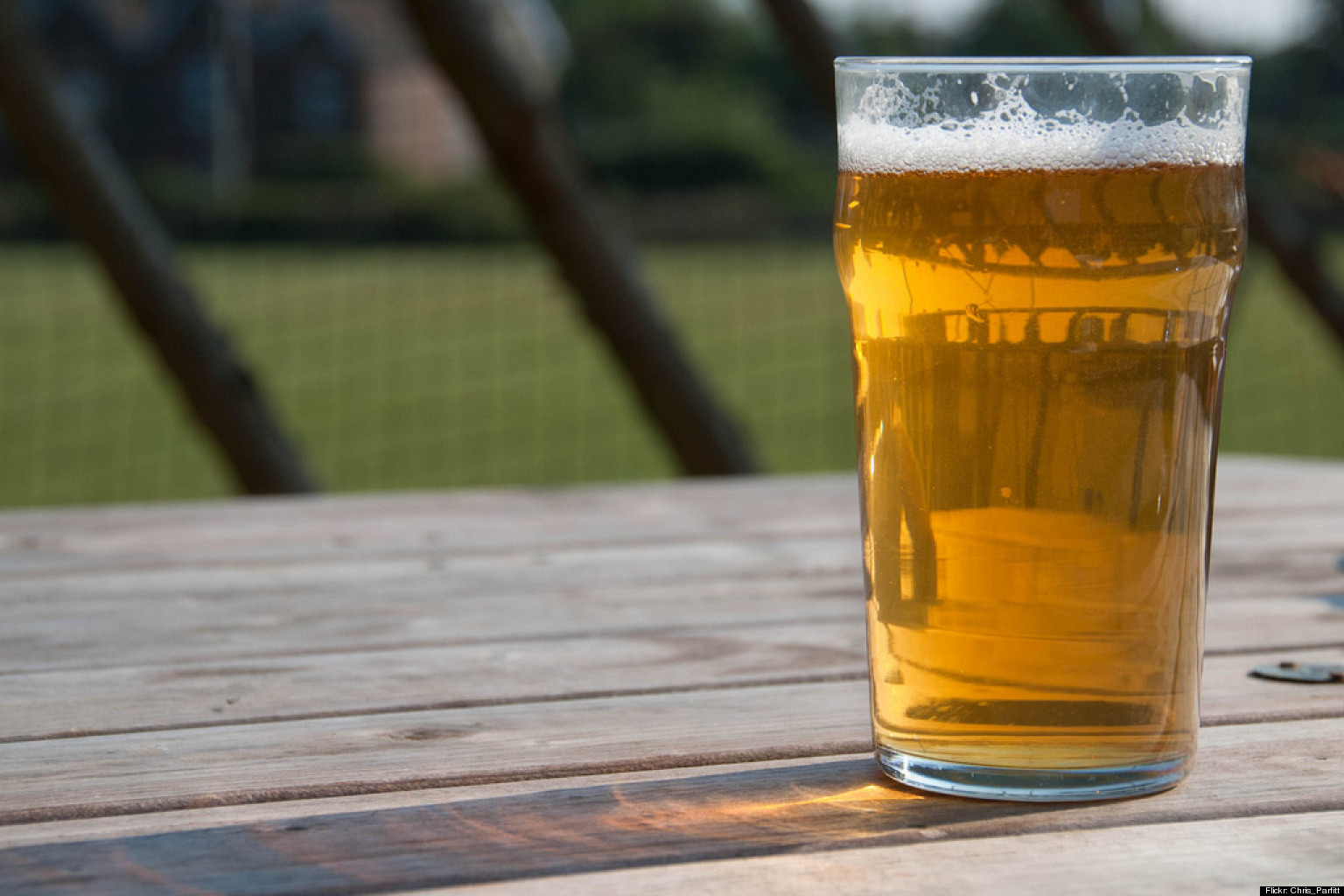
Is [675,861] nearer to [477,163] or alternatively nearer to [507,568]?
[507,568]

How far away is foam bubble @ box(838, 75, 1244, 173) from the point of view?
2.18 feet

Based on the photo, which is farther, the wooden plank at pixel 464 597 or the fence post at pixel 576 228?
the fence post at pixel 576 228

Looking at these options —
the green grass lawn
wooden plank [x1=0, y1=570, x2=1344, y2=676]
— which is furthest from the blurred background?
wooden plank [x1=0, y1=570, x2=1344, y2=676]

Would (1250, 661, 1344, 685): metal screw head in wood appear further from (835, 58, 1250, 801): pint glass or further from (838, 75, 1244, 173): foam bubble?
(838, 75, 1244, 173): foam bubble

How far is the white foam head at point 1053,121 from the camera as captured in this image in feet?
2.18

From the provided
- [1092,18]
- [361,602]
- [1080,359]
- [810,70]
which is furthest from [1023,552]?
[1092,18]

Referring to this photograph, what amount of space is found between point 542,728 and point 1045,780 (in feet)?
0.87

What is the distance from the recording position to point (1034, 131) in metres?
0.67

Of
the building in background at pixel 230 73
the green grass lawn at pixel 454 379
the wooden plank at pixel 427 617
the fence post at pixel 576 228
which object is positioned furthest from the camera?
the building in background at pixel 230 73

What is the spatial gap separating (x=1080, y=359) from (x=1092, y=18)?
119 inches

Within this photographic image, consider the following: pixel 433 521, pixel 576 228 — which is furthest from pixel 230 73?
pixel 433 521

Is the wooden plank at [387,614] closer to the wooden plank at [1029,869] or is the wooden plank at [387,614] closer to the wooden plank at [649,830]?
the wooden plank at [649,830]

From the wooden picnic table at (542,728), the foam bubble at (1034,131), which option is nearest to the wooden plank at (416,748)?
the wooden picnic table at (542,728)

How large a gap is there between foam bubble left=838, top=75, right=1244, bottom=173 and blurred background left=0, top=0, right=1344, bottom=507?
1.11m
